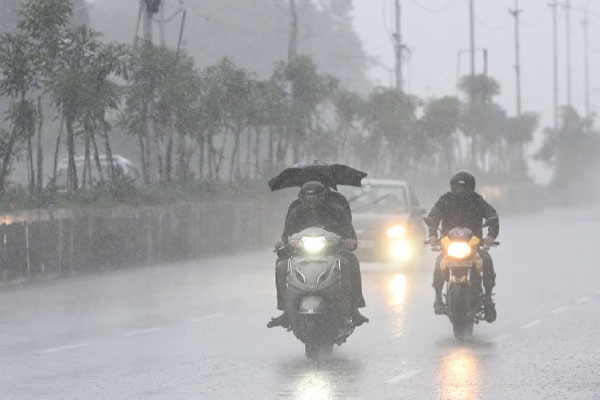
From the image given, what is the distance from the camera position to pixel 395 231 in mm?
28031

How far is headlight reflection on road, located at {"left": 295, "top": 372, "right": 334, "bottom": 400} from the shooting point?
1144cm

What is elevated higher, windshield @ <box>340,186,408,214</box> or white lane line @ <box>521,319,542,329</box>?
windshield @ <box>340,186,408,214</box>

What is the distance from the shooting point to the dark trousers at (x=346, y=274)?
1423cm

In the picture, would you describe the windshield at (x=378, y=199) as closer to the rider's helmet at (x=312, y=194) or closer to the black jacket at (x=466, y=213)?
the black jacket at (x=466, y=213)

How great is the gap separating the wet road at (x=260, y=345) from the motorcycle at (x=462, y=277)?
0.25 metres

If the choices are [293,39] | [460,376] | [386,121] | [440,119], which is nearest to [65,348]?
[460,376]

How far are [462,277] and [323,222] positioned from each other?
69.5 inches

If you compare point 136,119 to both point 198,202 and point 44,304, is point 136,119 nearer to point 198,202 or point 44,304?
point 198,202

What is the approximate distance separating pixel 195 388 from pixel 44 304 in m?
9.02

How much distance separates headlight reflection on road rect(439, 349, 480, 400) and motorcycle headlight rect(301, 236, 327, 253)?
148 centimetres

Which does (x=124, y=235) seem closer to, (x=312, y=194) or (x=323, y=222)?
(x=323, y=222)

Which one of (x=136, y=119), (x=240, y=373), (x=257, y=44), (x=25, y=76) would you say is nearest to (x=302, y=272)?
(x=240, y=373)

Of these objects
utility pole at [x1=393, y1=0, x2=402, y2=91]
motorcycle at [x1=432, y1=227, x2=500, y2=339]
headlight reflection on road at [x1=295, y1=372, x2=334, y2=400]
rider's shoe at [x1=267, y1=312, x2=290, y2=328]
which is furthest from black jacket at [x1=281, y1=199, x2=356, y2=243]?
utility pole at [x1=393, y1=0, x2=402, y2=91]

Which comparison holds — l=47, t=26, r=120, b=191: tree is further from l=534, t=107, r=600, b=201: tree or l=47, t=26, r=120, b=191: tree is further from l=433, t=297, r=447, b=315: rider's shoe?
l=534, t=107, r=600, b=201: tree
